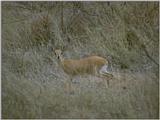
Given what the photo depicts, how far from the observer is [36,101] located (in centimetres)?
790

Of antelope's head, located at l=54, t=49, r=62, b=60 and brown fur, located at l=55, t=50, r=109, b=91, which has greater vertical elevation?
antelope's head, located at l=54, t=49, r=62, b=60

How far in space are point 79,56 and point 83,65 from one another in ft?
0.25

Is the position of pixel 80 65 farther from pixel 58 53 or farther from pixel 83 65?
pixel 58 53

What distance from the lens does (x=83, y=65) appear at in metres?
7.91

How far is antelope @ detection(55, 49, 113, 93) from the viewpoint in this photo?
7.89 meters

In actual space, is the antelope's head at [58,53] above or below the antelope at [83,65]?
above

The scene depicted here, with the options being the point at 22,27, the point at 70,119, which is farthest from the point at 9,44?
the point at 70,119

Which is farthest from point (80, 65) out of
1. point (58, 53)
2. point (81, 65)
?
point (58, 53)

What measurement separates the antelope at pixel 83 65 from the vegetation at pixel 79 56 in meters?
0.04

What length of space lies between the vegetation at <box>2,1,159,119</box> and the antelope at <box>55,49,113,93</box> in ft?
0.13

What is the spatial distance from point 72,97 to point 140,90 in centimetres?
52

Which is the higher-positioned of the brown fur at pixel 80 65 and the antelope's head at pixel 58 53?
the antelope's head at pixel 58 53

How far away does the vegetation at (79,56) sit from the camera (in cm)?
789

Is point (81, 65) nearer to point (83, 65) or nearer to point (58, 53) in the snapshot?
point (83, 65)
